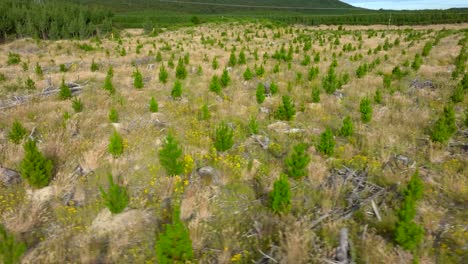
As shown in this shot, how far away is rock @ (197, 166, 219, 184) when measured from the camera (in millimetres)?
5942

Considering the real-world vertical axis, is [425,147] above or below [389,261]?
above

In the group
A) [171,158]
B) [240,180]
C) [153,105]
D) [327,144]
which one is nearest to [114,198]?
[171,158]

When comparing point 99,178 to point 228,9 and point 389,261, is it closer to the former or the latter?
point 389,261

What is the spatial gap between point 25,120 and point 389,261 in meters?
10.2

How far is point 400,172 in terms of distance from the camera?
6.12m

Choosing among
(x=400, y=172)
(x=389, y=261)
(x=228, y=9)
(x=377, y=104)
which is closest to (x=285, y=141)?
(x=400, y=172)

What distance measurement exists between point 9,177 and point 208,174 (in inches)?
157

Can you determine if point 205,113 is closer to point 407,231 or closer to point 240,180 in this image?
point 240,180

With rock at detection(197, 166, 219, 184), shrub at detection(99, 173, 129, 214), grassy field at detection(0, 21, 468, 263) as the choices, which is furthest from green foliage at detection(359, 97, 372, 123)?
shrub at detection(99, 173, 129, 214)

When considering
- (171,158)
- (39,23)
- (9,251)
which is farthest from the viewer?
(39,23)

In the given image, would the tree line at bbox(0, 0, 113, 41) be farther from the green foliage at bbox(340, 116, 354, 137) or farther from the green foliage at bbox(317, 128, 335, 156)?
the green foliage at bbox(317, 128, 335, 156)

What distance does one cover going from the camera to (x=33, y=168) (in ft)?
17.7

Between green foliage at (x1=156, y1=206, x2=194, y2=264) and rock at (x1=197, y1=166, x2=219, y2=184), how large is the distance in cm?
213

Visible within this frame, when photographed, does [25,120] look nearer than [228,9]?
Yes
